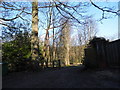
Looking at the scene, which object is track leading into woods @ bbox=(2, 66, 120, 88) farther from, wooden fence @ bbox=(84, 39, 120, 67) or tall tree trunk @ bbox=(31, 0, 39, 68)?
tall tree trunk @ bbox=(31, 0, 39, 68)

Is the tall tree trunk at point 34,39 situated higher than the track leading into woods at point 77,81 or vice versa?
the tall tree trunk at point 34,39

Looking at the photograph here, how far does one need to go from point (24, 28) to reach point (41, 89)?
836cm

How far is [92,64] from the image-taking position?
6406 mm

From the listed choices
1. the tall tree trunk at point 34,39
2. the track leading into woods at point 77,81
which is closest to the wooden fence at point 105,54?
the track leading into woods at point 77,81

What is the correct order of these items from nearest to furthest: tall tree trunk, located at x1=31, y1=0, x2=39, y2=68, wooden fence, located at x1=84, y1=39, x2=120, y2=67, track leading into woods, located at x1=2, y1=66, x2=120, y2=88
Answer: track leading into woods, located at x1=2, y1=66, x2=120, y2=88 < wooden fence, located at x1=84, y1=39, x2=120, y2=67 < tall tree trunk, located at x1=31, y1=0, x2=39, y2=68

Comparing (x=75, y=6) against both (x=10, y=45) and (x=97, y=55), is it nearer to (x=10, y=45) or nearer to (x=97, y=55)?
(x=97, y=55)

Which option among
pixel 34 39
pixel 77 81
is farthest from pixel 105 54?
pixel 34 39

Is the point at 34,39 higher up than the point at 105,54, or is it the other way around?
the point at 34,39

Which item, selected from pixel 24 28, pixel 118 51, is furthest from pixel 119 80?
pixel 24 28

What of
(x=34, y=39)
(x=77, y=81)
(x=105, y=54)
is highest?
(x=34, y=39)

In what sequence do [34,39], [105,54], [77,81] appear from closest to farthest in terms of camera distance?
[77,81], [105,54], [34,39]

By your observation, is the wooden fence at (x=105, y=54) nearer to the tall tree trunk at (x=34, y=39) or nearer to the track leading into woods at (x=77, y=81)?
the track leading into woods at (x=77, y=81)

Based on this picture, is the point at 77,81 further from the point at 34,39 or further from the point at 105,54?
the point at 34,39

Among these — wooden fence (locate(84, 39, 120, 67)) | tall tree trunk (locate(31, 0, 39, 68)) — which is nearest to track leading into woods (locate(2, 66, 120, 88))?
wooden fence (locate(84, 39, 120, 67))
